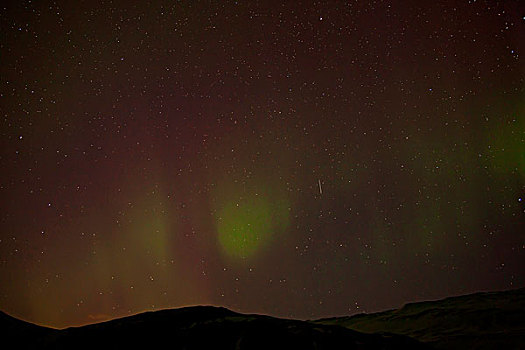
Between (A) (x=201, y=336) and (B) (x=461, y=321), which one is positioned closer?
(A) (x=201, y=336)

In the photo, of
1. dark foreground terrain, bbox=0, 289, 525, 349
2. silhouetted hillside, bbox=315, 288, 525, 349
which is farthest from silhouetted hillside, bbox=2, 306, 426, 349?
silhouetted hillside, bbox=315, 288, 525, 349

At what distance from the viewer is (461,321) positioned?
17.7 feet

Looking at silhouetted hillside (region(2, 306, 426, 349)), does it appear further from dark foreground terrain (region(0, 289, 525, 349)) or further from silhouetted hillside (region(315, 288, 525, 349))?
silhouetted hillside (region(315, 288, 525, 349))

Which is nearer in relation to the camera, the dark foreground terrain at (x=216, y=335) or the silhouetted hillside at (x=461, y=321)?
the dark foreground terrain at (x=216, y=335)

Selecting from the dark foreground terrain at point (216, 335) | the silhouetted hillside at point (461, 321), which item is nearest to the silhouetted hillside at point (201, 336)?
the dark foreground terrain at point (216, 335)

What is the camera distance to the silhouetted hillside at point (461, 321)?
427 cm

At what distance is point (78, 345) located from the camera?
3225mm

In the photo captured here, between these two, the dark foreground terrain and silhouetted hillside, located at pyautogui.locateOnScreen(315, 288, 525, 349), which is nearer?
the dark foreground terrain

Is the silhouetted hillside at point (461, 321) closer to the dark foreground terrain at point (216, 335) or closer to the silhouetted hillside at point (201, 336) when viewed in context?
the dark foreground terrain at point (216, 335)

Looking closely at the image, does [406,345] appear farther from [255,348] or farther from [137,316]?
[137,316]

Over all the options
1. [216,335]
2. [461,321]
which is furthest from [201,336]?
[461,321]

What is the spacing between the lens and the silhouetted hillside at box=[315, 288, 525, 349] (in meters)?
4.27

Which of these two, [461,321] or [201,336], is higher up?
[201,336]

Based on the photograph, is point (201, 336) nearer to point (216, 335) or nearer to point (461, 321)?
point (216, 335)
